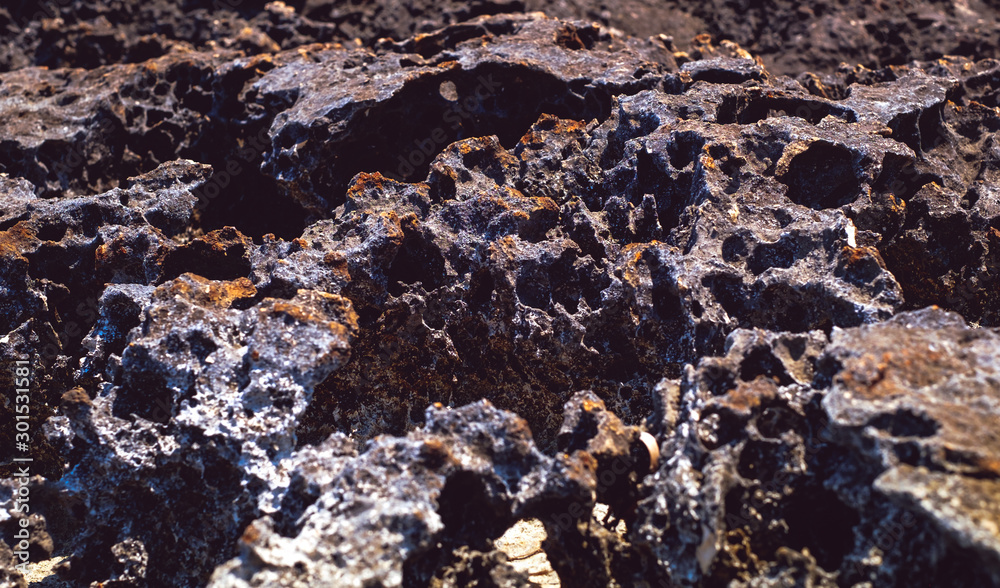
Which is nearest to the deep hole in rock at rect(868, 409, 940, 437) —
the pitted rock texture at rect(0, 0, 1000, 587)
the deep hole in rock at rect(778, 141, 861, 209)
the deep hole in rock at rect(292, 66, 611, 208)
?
the pitted rock texture at rect(0, 0, 1000, 587)

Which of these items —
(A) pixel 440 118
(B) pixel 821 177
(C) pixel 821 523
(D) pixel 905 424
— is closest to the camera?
(D) pixel 905 424

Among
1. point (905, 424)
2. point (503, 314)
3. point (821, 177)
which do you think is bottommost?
point (503, 314)

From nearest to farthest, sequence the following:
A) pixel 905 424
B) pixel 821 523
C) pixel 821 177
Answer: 1. pixel 905 424
2. pixel 821 523
3. pixel 821 177

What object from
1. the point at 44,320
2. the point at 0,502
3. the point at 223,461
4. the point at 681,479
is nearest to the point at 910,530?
the point at 681,479

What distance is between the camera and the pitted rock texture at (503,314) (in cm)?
248

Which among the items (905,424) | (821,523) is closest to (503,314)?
(821,523)

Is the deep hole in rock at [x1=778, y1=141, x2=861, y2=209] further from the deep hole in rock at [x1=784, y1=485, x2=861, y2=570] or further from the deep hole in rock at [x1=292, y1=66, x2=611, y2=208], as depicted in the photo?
the deep hole in rock at [x1=784, y1=485, x2=861, y2=570]

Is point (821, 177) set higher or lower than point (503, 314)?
higher

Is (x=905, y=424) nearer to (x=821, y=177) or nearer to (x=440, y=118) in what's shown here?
(x=821, y=177)

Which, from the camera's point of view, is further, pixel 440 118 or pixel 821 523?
pixel 440 118

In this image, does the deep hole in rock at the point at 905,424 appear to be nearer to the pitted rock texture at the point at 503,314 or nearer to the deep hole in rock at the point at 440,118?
the pitted rock texture at the point at 503,314

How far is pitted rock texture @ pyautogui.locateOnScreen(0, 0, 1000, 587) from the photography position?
248 centimetres

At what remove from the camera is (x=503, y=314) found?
3.43m

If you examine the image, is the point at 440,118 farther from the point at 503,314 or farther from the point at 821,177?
the point at 821,177
